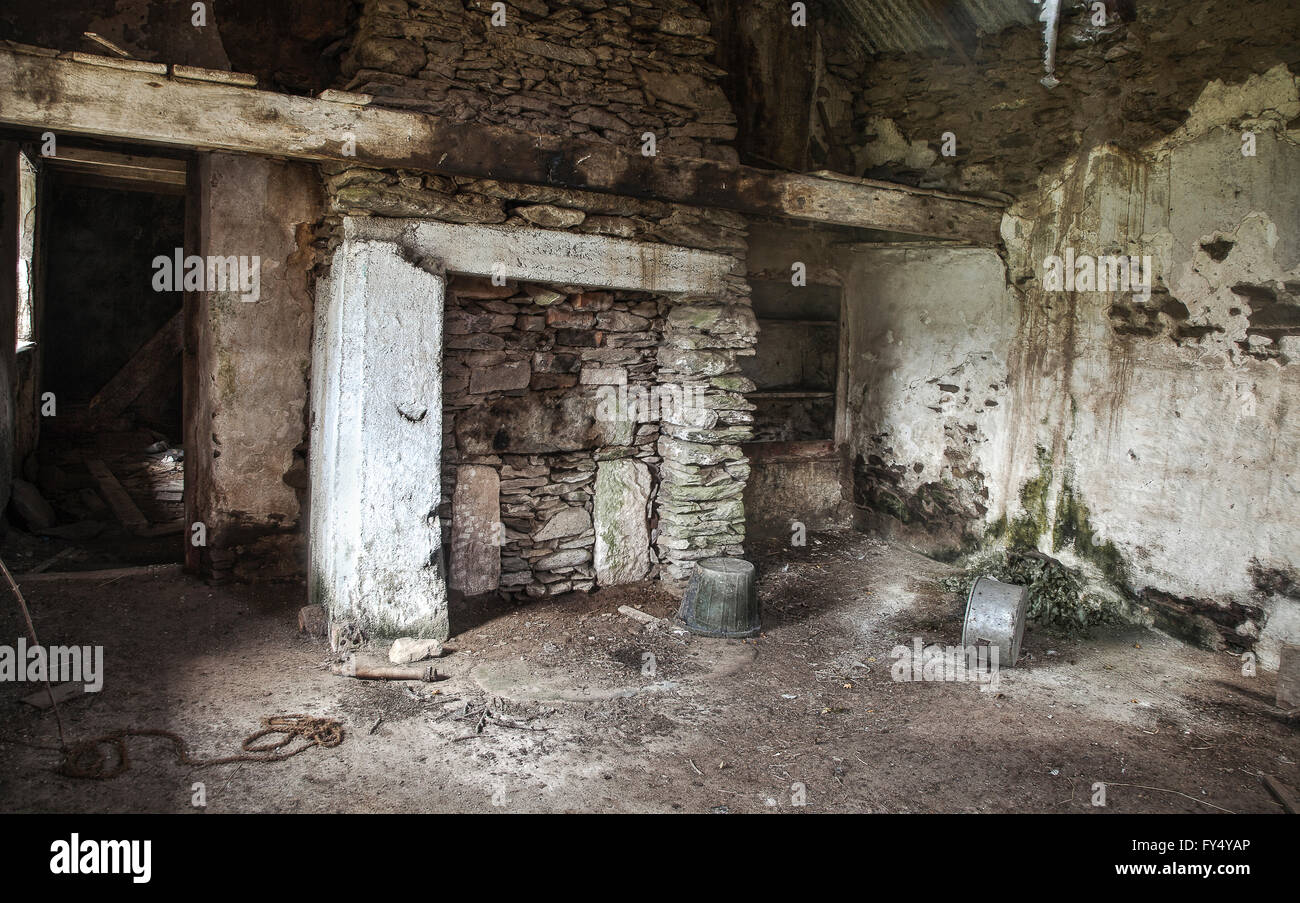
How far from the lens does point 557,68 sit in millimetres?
4996

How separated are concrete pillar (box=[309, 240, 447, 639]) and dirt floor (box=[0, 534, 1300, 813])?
353 millimetres

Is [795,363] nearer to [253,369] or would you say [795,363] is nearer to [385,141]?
[385,141]

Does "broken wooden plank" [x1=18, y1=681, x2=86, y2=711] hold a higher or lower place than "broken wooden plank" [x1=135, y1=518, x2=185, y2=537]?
lower

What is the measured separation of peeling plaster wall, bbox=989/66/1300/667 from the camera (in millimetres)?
4887

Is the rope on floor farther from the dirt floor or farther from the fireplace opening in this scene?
the fireplace opening

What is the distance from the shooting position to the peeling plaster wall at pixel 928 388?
6.68 meters

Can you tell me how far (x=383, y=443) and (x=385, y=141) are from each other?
1581mm

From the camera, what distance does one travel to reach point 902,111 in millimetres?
6941

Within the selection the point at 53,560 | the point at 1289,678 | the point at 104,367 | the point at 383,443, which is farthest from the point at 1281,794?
the point at 104,367

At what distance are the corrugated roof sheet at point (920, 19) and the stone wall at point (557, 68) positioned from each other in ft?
6.68

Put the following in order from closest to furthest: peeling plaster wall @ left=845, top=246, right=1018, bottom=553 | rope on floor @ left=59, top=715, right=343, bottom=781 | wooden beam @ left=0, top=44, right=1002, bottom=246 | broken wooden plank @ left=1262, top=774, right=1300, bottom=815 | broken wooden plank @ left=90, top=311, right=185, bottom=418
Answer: rope on floor @ left=59, top=715, right=343, bottom=781, broken wooden plank @ left=1262, top=774, right=1300, bottom=815, wooden beam @ left=0, top=44, right=1002, bottom=246, peeling plaster wall @ left=845, top=246, right=1018, bottom=553, broken wooden plank @ left=90, top=311, right=185, bottom=418

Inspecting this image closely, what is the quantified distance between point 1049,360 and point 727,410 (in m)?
2.37

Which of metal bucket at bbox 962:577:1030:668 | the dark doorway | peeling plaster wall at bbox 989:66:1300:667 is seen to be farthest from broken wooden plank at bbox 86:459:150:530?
peeling plaster wall at bbox 989:66:1300:667

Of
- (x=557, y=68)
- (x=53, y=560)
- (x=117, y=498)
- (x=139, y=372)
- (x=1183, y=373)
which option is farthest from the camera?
(x=139, y=372)
